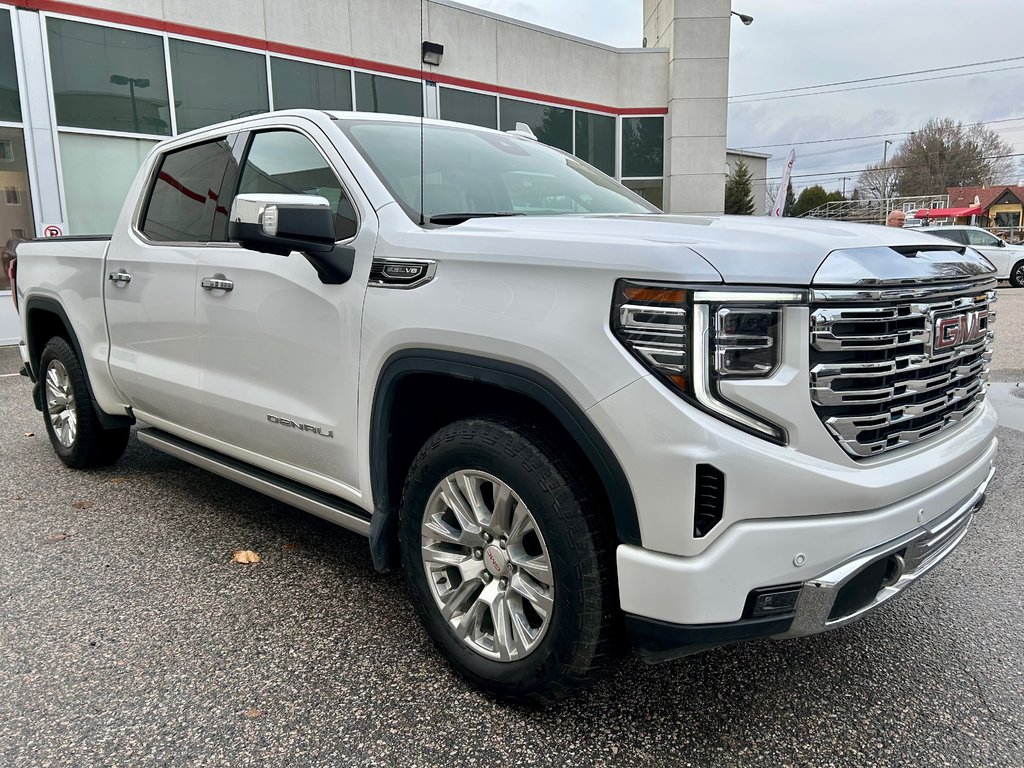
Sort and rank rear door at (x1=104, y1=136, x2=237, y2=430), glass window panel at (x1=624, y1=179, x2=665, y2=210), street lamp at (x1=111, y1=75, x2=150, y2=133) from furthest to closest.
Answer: glass window panel at (x1=624, y1=179, x2=665, y2=210)
street lamp at (x1=111, y1=75, x2=150, y2=133)
rear door at (x1=104, y1=136, x2=237, y2=430)

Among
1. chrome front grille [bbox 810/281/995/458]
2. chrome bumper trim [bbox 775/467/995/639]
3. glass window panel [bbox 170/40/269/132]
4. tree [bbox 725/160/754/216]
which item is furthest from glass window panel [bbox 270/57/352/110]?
tree [bbox 725/160/754/216]

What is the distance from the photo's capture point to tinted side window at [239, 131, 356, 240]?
285 centimetres

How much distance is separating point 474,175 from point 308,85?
12.6 meters

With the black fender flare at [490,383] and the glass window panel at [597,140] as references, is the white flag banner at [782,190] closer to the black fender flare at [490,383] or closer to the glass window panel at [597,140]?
the black fender flare at [490,383]

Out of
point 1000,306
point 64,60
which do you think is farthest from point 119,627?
point 1000,306

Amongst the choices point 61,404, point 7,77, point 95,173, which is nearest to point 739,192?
point 95,173

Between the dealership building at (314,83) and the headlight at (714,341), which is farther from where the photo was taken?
the dealership building at (314,83)

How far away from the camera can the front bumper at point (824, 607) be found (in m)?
1.93

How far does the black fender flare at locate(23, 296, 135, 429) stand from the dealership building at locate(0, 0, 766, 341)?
3631mm

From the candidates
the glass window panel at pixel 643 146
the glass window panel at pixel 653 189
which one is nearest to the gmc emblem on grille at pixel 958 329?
the glass window panel at pixel 643 146

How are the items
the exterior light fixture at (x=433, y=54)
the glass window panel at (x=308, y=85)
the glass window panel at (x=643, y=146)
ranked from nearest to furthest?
the glass window panel at (x=308, y=85) < the exterior light fixture at (x=433, y=54) < the glass window panel at (x=643, y=146)

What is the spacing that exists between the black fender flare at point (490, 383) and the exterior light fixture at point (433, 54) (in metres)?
14.1

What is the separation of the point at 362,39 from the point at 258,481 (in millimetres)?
13735

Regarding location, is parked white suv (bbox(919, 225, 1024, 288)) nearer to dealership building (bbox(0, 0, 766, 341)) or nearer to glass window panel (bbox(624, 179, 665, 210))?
dealership building (bbox(0, 0, 766, 341))
